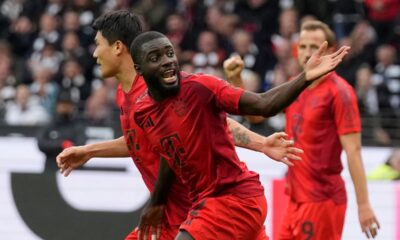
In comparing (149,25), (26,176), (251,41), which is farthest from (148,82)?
(149,25)

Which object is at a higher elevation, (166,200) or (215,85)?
(215,85)

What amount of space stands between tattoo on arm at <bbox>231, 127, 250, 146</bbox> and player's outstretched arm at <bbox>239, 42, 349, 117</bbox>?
856 mm

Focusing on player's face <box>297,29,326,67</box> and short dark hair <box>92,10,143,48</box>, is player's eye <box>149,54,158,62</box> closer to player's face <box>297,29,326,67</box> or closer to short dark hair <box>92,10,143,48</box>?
short dark hair <box>92,10,143,48</box>

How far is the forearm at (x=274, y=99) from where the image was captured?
219 inches

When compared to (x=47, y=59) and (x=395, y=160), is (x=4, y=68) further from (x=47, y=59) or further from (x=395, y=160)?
(x=395, y=160)

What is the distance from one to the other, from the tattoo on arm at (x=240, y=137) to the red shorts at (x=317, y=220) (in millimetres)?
1407

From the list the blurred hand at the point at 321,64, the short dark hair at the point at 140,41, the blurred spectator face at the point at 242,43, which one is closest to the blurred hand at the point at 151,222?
the short dark hair at the point at 140,41

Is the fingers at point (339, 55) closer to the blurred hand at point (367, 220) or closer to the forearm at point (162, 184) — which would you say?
the forearm at point (162, 184)

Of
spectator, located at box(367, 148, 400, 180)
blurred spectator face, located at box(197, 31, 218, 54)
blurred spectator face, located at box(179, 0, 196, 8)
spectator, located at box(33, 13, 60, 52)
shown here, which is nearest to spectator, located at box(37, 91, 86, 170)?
blurred spectator face, located at box(197, 31, 218, 54)

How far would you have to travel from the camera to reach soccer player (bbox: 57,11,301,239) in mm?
6754

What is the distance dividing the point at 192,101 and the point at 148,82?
29 cm

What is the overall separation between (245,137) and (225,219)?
749 millimetres

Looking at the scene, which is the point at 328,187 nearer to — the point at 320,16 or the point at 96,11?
the point at 320,16

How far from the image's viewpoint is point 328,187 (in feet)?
26.1
